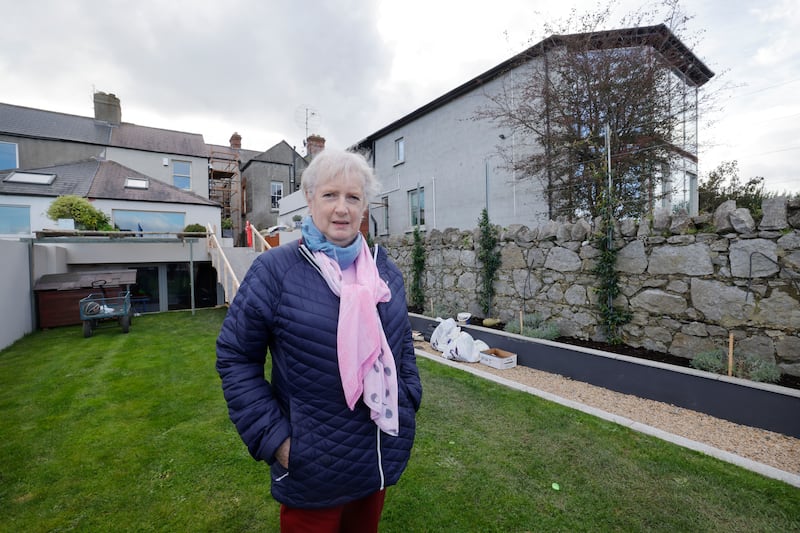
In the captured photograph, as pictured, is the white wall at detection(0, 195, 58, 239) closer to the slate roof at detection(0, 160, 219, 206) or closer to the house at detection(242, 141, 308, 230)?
the slate roof at detection(0, 160, 219, 206)

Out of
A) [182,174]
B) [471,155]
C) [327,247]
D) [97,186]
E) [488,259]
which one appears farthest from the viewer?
[182,174]

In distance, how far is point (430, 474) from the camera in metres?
2.53

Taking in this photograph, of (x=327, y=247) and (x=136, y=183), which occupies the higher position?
(x=136, y=183)

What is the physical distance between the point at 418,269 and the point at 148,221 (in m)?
10.2

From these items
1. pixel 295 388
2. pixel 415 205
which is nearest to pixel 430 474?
pixel 295 388

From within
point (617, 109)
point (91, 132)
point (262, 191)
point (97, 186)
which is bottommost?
point (617, 109)

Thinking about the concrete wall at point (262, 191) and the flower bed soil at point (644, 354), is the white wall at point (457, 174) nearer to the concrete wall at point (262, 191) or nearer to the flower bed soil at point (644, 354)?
the flower bed soil at point (644, 354)

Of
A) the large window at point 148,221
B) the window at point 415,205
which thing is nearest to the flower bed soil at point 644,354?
the window at point 415,205

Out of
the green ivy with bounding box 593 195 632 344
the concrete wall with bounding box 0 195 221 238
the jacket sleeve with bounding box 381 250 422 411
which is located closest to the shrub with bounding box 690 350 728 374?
the green ivy with bounding box 593 195 632 344

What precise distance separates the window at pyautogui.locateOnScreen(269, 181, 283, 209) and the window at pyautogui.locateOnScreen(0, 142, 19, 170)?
396 inches

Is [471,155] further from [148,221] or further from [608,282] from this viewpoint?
[148,221]

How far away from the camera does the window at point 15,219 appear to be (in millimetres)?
10336

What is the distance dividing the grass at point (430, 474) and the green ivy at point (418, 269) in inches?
167

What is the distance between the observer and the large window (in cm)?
1178
